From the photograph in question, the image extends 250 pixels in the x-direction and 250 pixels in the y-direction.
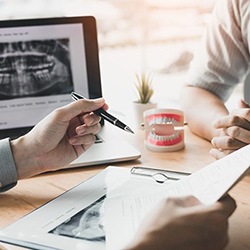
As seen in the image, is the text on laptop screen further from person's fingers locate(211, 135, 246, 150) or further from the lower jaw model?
person's fingers locate(211, 135, 246, 150)

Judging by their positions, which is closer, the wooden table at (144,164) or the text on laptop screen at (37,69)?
the wooden table at (144,164)

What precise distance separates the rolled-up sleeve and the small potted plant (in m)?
0.49

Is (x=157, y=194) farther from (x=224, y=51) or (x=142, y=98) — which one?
(x=224, y=51)

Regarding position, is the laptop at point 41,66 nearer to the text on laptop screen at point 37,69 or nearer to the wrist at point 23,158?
the text on laptop screen at point 37,69

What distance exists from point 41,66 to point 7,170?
1.38 ft

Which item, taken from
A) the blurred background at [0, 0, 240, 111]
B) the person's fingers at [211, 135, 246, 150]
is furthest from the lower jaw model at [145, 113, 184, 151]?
the blurred background at [0, 0, 240, 111]

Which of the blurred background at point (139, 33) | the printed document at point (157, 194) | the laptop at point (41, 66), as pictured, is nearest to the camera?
the printed document at point (157, 194)

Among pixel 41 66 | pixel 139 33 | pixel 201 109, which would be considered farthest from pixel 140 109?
pixel 139 33

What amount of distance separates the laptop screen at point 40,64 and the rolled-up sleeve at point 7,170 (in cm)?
32

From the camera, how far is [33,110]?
55.0 inches

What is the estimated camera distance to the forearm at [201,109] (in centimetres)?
135

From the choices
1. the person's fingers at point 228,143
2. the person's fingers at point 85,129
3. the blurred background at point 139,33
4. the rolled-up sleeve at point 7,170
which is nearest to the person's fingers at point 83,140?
the person's fingers at point 85,129

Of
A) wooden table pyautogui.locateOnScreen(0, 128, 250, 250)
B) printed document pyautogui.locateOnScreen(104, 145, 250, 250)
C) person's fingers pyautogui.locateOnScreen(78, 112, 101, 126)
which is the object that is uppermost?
person's fingers pyautogui.locateOnScreen(78, 112, 101, 126)

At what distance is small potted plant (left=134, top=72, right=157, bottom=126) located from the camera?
4.81 ft
